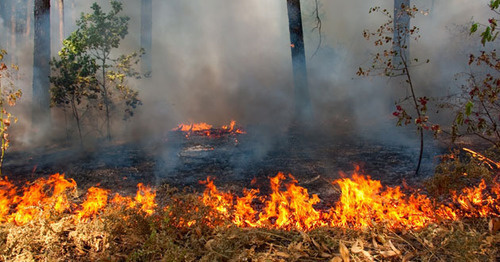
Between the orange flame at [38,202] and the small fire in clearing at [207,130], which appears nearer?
the orange flame at [38,202]

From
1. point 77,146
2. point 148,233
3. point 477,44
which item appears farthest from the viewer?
point 477,44

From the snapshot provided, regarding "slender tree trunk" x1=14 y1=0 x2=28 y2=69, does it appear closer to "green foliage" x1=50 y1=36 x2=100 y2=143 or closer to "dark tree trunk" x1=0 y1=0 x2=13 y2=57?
"dark tree trunk" x1=0 y1=0 x2=13 y2=57

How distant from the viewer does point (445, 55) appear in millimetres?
14797

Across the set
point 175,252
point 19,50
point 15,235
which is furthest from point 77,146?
point 19,50

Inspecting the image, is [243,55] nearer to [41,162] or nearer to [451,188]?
[41,162]

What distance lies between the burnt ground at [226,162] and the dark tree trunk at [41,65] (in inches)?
74.3

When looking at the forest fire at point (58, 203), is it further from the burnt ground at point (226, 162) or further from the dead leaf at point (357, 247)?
the dead leaf at point (357, 247)

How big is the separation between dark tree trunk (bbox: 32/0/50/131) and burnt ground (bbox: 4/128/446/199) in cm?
189

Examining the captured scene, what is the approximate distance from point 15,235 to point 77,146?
23.8 feet

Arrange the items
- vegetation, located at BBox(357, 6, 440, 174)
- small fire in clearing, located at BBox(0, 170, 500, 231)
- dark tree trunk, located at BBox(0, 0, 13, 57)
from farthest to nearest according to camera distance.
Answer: dark tree trunk, located at BBox(0, 0, 13, 57) < vegetation, located at BBox(357, 6, 440, 174) < small fire in clearing, located at BBox(0, 170, 500, 231)

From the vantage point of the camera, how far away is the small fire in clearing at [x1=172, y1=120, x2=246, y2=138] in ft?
33.4

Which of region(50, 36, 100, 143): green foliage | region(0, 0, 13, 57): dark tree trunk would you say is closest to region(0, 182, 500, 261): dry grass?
region(50, 36, 100, 143): green foliage

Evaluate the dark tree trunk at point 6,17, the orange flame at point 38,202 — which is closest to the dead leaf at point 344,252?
the orange flame at point 38,202

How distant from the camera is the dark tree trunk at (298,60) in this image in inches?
434
